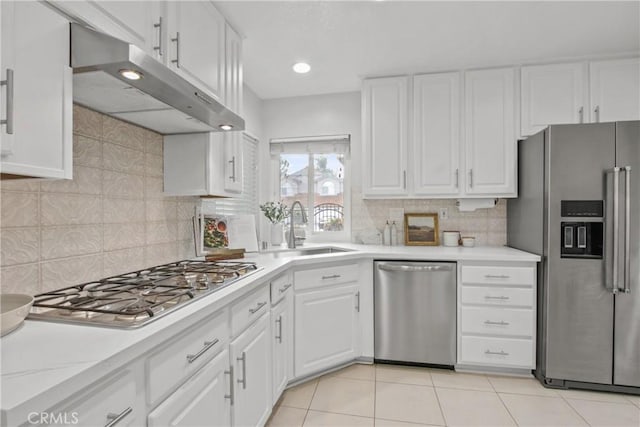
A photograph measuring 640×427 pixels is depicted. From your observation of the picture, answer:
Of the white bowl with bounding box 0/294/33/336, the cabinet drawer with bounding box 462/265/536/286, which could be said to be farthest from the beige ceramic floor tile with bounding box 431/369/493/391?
the white bowl with bounding box 0/294/33/336

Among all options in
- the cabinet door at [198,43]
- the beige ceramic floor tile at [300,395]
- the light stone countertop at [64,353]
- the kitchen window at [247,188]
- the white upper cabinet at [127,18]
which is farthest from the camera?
the kitchen window at [247,188]

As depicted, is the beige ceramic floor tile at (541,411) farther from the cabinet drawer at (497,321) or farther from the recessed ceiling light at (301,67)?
the recessed ceiling light at (301,67)

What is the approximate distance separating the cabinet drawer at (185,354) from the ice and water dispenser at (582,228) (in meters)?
2.29

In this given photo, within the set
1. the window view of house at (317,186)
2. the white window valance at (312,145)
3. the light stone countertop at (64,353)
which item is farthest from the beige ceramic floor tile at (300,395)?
the white window valance at (312,145)

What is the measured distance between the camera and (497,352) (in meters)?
2.44

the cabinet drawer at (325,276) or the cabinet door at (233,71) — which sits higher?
the cabinet door at (233,71)

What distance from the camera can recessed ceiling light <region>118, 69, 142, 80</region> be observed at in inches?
43.1

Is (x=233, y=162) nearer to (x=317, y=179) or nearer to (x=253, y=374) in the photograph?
(x=253, y=374)

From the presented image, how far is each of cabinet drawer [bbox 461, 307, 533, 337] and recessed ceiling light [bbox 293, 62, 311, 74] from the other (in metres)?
2.34

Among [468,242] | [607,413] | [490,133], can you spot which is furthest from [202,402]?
[490,133]

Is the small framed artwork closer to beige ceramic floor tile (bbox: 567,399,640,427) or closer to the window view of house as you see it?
the window view of house

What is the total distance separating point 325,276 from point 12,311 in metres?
1.78

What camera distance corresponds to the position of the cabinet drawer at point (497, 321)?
2402 mm

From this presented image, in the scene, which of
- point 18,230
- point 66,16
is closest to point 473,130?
point 66,16
